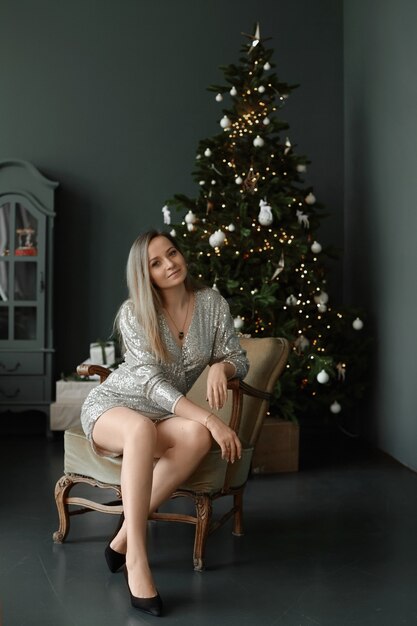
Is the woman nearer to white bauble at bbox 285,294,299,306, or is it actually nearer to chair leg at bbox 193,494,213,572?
chair leg at bbox 193,494,213,572

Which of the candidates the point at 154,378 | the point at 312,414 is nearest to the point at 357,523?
the point at 154,378

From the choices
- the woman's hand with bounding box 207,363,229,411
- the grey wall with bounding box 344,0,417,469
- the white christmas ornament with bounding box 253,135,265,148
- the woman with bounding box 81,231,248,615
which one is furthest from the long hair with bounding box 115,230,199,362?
the grey wall with bounding box 344,0,417,469

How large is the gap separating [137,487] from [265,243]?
2492 mm

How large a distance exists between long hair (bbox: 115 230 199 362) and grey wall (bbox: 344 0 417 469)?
218 centimetres

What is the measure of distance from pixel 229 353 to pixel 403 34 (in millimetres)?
2728

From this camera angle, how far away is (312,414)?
5.84 m

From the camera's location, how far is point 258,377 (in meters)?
3.35

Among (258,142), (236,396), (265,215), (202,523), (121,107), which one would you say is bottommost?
(202,523)

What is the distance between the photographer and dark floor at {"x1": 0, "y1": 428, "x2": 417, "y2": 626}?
2.41m

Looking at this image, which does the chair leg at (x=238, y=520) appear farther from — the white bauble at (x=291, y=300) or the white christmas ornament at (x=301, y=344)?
the white bauble at (x=291, y=300)

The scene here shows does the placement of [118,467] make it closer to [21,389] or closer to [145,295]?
[145,295]

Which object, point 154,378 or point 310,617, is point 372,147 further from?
point 310,617

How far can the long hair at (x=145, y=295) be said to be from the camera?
2.85m

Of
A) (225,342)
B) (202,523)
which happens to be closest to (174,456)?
(202,523)
